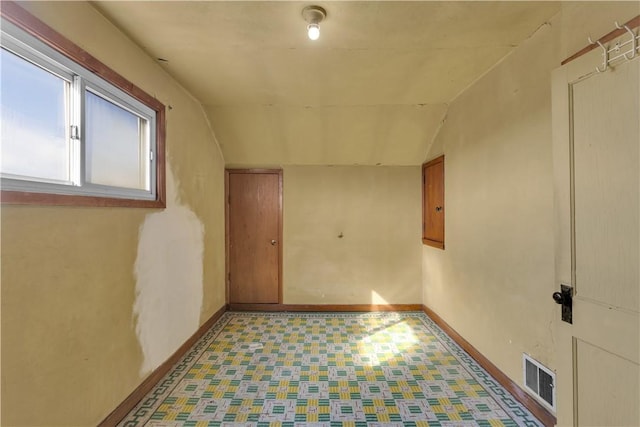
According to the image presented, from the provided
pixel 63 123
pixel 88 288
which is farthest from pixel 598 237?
pixel 63 123

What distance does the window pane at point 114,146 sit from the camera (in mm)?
1705

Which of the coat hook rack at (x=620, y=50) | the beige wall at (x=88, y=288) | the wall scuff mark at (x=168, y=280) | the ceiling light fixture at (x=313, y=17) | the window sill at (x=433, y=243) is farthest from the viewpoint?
the window sill at (x=433, y=243)

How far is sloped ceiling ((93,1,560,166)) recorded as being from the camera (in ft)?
5.42

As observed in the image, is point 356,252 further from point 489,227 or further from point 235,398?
point 235,398

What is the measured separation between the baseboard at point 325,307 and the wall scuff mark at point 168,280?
0.96m

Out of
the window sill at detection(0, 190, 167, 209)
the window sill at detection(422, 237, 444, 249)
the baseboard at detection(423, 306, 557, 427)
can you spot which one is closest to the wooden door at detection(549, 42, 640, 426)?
the baseboard at detection(423, 306, 557, 427)

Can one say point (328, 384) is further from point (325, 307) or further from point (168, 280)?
point (325, 307)

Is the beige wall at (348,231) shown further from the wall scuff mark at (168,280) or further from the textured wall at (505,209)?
the wall scuff mark at (168,280)

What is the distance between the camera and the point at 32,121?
1.36 meters

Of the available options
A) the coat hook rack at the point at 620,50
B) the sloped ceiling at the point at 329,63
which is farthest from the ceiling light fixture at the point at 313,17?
the coat hook rack at the point at 620,50

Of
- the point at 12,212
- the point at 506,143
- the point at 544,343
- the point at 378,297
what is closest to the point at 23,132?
the point at 12,212

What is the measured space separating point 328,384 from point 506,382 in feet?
4.28

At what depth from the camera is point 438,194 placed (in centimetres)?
341

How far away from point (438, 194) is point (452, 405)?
2134 millimetres
